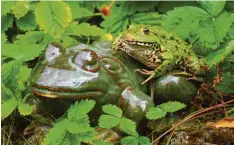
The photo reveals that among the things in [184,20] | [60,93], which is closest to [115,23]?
[184,20]

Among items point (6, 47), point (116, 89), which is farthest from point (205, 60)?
point (6, 47)

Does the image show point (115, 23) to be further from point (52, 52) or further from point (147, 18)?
point (52, 52)

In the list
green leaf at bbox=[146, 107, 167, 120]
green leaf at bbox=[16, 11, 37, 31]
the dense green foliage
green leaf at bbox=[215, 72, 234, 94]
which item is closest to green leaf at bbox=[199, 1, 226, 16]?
the dense green foliage

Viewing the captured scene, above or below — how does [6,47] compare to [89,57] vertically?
below

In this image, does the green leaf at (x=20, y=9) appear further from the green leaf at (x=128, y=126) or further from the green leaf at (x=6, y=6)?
the green leaf at (x=128, y=126)

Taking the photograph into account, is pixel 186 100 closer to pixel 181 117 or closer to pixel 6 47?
pixel 181 117

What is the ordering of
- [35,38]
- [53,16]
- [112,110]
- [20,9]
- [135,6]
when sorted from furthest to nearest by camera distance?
1. [135,6]
2. [20,9]
3. [35,38]
4. [53,16]
5. [112,110]
